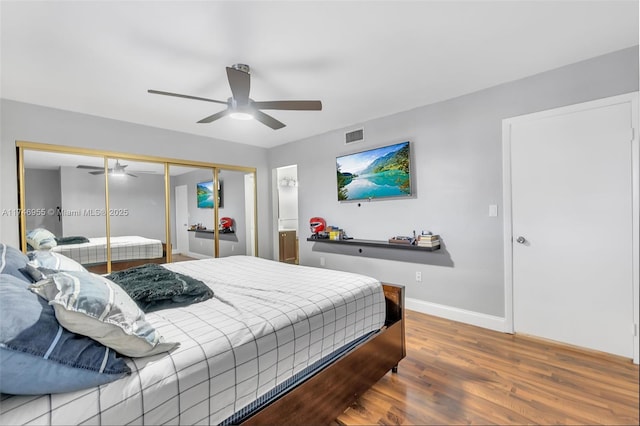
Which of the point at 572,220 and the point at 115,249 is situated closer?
the point at 572,220

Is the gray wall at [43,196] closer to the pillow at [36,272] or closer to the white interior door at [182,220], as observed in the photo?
the white interior door at [182,220]

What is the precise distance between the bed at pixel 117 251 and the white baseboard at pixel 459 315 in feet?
11.2

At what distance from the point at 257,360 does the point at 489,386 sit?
1523mm

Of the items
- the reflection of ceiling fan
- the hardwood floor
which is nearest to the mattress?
the reflection of ceiling fan

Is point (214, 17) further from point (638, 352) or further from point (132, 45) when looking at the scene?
point (638, 352)

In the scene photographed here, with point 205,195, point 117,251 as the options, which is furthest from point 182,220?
point 117,251

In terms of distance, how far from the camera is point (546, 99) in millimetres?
2518

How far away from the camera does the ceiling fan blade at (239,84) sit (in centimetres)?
200

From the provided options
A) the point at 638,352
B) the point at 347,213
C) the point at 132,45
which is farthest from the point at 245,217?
the point at 638,352

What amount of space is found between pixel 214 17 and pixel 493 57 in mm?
2109

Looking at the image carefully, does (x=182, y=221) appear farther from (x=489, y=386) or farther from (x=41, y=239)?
(x=489, y=386)

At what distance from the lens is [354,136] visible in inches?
155

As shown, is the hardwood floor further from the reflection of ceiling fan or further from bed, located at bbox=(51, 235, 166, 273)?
the reflection of ceiling fan

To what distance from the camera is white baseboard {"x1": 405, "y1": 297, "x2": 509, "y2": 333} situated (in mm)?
2785
